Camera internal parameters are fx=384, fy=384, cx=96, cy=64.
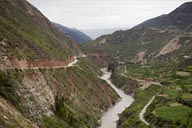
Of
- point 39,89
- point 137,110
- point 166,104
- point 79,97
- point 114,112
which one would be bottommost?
point 114,112

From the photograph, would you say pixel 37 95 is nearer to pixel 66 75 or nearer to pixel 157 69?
pixel 66 75

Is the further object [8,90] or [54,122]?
[54,122]

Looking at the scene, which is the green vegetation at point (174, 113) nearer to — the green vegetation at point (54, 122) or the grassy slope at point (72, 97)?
the grassy slope at point (72, 97)

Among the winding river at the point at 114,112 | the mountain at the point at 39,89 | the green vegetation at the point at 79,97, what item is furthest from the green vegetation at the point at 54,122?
the winding river at the point at 114,112

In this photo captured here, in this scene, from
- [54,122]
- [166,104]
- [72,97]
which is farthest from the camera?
[72,97]

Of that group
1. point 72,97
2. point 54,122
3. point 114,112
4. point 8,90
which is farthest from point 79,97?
point 8,90

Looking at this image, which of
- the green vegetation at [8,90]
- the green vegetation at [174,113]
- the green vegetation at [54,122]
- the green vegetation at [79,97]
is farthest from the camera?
the green vegetation at [79,97]

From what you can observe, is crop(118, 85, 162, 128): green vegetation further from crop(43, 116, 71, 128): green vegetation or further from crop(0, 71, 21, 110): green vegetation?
crop(0, 71, 21, 110): green vegetation

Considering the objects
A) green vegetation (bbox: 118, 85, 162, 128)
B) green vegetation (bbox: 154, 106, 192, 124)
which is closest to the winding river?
green vegetation (bbox: 118, 85, 162, 128)

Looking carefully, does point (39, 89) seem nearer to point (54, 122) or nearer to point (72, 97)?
point (54, 122)
